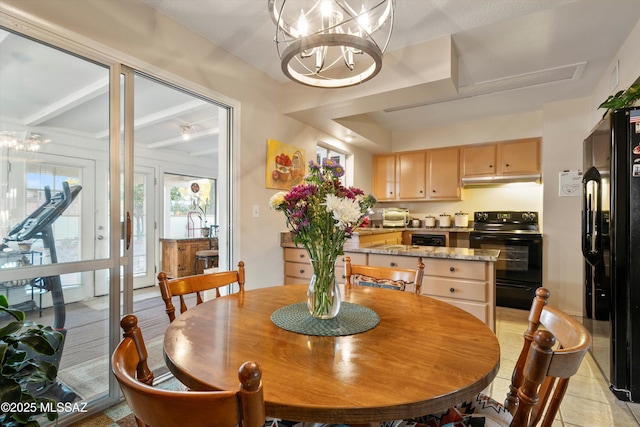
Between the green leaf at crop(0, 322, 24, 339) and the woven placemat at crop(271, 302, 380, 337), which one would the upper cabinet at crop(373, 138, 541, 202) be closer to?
the woven placemat at crop(271, 302, 380, 337)

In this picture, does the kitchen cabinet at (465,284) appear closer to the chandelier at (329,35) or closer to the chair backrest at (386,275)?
the chair backrest at (386,275)

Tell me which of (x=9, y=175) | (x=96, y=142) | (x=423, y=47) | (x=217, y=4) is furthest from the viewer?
(x=423, y=47)

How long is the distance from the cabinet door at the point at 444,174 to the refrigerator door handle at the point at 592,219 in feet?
7.09

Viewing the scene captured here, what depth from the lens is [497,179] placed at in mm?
4281

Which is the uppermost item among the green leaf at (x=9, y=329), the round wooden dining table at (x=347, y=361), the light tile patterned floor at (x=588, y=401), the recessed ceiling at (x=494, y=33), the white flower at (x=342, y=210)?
the recessed ceiling at (x=494, y=33)

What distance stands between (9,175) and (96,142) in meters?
0.43

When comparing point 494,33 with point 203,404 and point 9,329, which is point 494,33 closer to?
point 203,404

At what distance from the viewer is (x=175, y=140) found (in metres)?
4.88

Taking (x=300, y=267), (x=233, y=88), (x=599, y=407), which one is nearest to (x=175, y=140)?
(x=233, y=88)

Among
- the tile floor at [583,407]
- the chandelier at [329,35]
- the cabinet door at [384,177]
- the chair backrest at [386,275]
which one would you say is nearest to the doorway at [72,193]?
the tile floor at [583,407]

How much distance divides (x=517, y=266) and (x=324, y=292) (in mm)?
3546

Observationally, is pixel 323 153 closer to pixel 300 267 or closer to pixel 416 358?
pixel 300 267

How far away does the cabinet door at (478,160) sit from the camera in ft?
14.4

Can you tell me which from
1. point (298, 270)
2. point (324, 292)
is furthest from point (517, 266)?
point (324, 292)
